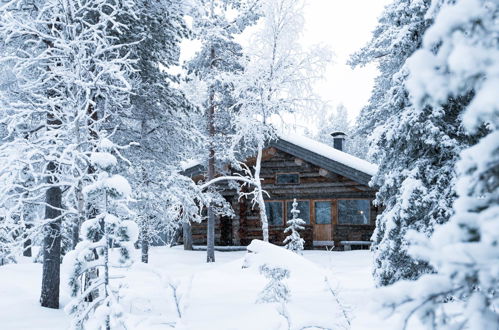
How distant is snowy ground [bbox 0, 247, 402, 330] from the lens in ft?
18.8

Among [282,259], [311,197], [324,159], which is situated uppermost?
[324,159]

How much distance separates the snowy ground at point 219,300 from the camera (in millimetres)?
5719

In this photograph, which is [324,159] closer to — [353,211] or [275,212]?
[353,211]

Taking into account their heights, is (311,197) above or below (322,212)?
above

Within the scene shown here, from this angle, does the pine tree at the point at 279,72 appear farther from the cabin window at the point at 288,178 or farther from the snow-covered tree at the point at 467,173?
the snow-covered tree at the point at 467,173

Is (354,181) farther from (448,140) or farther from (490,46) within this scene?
(490,46)

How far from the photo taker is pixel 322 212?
21328 millimetres

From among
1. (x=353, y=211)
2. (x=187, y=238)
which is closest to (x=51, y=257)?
(x=187, y=238)

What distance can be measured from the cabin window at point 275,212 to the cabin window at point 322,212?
1.83 m

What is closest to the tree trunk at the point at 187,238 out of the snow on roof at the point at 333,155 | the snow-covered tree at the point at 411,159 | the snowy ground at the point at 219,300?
the snowy ground at the point at 219,300

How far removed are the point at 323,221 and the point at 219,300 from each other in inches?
491

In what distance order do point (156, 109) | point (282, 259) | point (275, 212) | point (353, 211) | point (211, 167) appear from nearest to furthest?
point (282, 259)
point (156, 109)
point (211, 167)
point (353, 211)
point (275, 212)

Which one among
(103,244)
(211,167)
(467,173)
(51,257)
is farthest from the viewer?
(211,167)

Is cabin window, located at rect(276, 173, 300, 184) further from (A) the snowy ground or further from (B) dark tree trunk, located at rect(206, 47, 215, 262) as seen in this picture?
(A) the snowy ground
